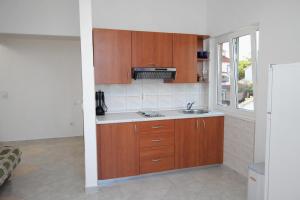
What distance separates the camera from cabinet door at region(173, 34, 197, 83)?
3.56 metres

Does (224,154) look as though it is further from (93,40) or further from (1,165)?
(1,165)

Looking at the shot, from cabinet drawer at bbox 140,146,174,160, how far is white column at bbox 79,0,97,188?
0.67 m

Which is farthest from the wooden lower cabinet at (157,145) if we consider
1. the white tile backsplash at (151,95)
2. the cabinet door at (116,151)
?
the white tile backsplash at (151,95)

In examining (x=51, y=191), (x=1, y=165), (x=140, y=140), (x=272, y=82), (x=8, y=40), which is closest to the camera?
(x=272, y=82)

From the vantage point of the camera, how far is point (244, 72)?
3.31m

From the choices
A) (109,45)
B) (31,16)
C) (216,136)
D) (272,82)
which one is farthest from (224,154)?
(31,16)

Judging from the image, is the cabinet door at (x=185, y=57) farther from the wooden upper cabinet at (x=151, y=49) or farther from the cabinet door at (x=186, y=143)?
the cabinet door at (x=186, y=143)

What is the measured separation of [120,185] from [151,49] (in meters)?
1.95

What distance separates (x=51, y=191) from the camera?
291cm

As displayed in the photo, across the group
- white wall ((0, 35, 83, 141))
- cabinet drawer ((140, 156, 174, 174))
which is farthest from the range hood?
white wall ((0, 35, 83, 141))

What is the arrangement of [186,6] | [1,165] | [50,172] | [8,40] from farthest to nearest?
[8,40] → [186,6] → [50,172] → [1,165]

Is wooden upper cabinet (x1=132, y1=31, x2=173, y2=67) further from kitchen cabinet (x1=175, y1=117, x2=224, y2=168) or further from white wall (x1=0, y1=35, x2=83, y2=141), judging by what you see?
white wall (x1=0, y1=35, x2=83, y2=141)

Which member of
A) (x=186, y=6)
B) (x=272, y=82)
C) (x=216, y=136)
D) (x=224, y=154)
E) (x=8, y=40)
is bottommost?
(x=224, y=154)

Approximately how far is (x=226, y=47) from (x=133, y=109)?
177 cm
